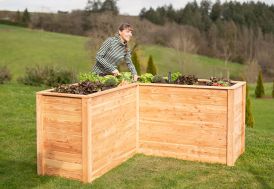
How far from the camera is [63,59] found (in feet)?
153

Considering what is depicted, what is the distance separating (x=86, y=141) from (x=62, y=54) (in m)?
43.9

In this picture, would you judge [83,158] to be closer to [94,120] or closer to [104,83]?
[94,120]

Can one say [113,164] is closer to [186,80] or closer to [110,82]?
[110,82]

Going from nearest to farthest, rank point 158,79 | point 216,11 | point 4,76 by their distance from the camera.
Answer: point 158,79 < point 4,76 < point 216,11

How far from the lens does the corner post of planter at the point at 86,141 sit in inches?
206

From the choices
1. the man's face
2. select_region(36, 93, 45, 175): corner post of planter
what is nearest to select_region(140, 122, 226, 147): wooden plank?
the man's face

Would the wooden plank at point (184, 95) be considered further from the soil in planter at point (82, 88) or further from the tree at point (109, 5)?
the tree at point (109, 5)

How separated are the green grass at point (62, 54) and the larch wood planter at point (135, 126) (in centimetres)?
3261

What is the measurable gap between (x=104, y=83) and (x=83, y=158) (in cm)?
123

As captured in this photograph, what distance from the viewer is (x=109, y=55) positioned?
6.77m

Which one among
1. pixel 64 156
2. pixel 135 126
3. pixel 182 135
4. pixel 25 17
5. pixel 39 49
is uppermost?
pixel 25 17

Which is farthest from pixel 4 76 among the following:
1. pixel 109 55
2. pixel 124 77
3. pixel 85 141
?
pixel 85 141

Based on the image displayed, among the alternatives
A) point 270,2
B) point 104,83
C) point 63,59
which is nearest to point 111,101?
point 104,83

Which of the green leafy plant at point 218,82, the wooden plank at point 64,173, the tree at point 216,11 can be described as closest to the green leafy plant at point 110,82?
the wooden plank at point 64,173
